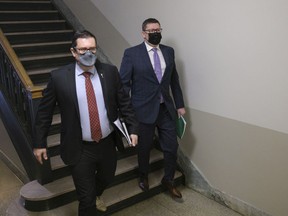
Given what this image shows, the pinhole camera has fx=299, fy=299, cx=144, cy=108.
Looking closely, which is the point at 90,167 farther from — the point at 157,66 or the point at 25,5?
the point at 25,5

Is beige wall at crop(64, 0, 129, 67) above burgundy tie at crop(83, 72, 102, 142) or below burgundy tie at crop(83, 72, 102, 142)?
above

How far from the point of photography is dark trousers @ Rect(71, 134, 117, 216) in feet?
6.59

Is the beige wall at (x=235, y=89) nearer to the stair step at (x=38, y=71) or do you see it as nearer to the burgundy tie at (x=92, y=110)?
the burgundy tie at (x=92, y=110)

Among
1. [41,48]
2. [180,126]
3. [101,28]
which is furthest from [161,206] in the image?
[41,48]

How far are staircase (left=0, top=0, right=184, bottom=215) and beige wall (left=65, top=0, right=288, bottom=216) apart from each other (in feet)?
2.04

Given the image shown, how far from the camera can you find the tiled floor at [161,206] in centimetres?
267

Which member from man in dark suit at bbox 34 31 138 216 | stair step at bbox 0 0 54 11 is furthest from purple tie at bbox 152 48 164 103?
stair step at bbox 0 0 54 11

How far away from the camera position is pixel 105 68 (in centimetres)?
205

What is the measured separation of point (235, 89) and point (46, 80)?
2.32 m

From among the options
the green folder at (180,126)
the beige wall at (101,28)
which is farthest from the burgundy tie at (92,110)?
the beige wall at (101,28)

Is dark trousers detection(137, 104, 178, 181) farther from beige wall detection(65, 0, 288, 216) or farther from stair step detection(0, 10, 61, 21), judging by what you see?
stair step detection(0, 10, 61, 21)

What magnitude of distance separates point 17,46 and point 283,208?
136 inches

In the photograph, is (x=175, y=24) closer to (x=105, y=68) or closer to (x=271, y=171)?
(x=105, y=68)

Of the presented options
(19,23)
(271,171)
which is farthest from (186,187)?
(19,23)
